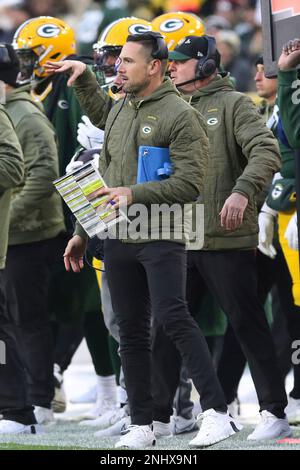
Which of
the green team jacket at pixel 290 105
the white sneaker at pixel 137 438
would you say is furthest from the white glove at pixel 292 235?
the white sneaker at pixel 137 438

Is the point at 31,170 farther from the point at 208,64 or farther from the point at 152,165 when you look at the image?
the point at 152,165

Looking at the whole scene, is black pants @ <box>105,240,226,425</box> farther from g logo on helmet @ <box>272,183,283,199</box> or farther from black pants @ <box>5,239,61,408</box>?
black pants @ <box>5,239,61,408</box>

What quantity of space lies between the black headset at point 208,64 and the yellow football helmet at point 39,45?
1.54 metres

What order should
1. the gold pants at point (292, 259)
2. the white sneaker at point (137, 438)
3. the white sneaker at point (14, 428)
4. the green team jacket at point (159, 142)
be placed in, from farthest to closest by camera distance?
1. the gold pants at point (292, 259)
2. the white sneaker at point (14, 428)
3. the white sneaker at point (137, 438)
4. the green team jacket at point (159, 142)

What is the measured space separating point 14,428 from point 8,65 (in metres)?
2.08

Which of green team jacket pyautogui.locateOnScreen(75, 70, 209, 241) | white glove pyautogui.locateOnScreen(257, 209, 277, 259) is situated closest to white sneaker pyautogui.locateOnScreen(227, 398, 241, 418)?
white glove pyautogui.locateOnScreen(257, 209, 277, 259)

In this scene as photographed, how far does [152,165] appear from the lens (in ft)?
21.8

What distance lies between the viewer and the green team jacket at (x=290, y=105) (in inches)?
258

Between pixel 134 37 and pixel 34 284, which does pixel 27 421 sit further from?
pixel 134 37

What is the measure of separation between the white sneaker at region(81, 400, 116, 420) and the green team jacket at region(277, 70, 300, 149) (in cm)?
247

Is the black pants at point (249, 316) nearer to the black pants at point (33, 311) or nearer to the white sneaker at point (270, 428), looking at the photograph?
the white sneaker at point (270, 428)

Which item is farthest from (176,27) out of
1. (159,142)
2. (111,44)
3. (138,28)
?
(159,142)

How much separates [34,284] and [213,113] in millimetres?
1605

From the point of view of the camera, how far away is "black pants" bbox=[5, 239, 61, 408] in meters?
8.16
